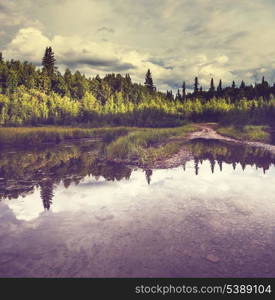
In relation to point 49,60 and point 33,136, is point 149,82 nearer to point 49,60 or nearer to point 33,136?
point 49,60

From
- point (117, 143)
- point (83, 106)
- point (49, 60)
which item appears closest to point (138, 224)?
point (117, 143)

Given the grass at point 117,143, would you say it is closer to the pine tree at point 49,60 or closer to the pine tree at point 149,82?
the pine tree at point 49,60

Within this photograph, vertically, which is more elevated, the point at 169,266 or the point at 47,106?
the point at 47,106

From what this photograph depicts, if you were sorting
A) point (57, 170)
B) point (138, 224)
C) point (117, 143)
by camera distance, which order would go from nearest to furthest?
point (138, 224) → point (57, 170) → point (117, 143)

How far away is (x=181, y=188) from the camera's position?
13719mm

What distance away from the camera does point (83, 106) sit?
81.8 m

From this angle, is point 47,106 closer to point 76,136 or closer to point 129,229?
point 76,136

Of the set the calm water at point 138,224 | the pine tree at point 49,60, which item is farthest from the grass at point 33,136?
the pine tree at point 49,60

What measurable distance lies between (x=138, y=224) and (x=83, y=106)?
3047 inches

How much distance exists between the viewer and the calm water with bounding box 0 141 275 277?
6297 millimetres

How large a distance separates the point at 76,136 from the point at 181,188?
37.3 m

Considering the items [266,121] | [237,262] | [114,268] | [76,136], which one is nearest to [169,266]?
[114,268]

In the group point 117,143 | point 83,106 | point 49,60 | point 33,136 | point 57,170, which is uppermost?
point 49,60
